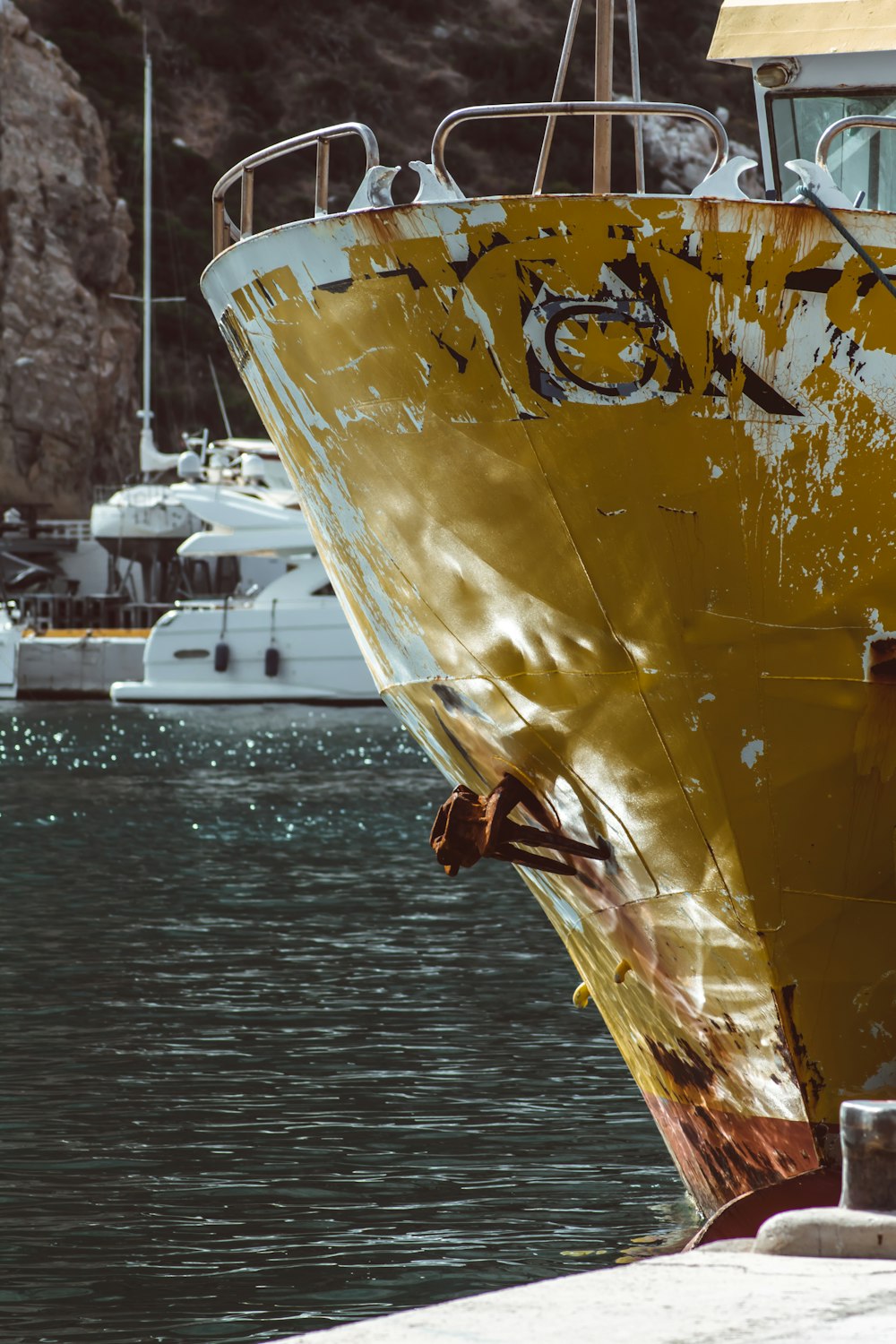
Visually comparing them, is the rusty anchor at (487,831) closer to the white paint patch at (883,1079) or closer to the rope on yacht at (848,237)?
the white paint patch at (883,1079)

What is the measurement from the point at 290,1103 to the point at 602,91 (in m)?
5.82

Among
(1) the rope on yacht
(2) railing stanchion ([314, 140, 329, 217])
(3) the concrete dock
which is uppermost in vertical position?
(2) railing stanchion ([314, 140, 329, 217])

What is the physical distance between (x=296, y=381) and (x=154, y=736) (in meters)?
37.2

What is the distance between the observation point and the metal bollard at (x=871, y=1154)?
15.9ft

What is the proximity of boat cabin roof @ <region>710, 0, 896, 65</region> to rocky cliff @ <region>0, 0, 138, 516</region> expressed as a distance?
231 feet

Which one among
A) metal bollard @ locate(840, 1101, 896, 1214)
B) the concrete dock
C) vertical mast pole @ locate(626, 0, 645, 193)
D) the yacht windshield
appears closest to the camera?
the concrete dock

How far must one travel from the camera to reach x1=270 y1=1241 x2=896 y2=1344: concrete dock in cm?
390

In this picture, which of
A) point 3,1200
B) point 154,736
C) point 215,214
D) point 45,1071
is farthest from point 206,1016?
point 154,736

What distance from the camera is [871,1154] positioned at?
489cm

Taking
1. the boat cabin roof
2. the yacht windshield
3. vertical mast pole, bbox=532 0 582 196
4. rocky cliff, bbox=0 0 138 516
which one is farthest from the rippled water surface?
rocky cliff, bbox=0 0 138 516

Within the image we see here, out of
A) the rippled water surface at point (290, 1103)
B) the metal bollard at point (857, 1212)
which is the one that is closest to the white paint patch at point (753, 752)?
the metal bollard at point (857, 1212)

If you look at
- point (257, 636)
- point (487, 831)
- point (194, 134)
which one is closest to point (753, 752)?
point (487, 831)

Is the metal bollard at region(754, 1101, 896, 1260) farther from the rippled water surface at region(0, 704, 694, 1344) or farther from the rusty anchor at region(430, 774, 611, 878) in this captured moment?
the rippled water surface at region(0, 704, 694, 1344)

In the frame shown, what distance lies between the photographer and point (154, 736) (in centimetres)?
4309
